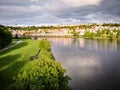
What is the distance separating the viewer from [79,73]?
35.7m

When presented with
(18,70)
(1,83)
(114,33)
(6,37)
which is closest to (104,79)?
(18,70)

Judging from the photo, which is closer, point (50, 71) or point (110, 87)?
point (50, 71)

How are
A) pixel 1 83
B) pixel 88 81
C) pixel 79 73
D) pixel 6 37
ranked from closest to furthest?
1. pixel 1 83
2. pixel 88 81
3. pixel 79 73
4. pixel 6 37

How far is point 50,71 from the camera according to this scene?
742 inches

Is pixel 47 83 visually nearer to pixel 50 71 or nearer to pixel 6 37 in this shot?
pixel 50 71

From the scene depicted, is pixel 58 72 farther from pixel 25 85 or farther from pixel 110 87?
pixel 110 87

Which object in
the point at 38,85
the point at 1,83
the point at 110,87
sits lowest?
the point at 110,87

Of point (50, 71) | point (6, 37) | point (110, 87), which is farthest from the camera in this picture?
point (6, 37)

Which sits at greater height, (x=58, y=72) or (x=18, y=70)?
(x=58, y=72)

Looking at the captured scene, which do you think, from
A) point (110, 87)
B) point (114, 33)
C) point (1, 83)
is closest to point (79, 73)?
point (110, 87)

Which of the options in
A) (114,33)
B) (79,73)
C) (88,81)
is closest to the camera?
(88,81)

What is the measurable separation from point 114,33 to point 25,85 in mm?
110143

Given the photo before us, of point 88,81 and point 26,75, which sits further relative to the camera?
point 88,81

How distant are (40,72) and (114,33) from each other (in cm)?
10921
